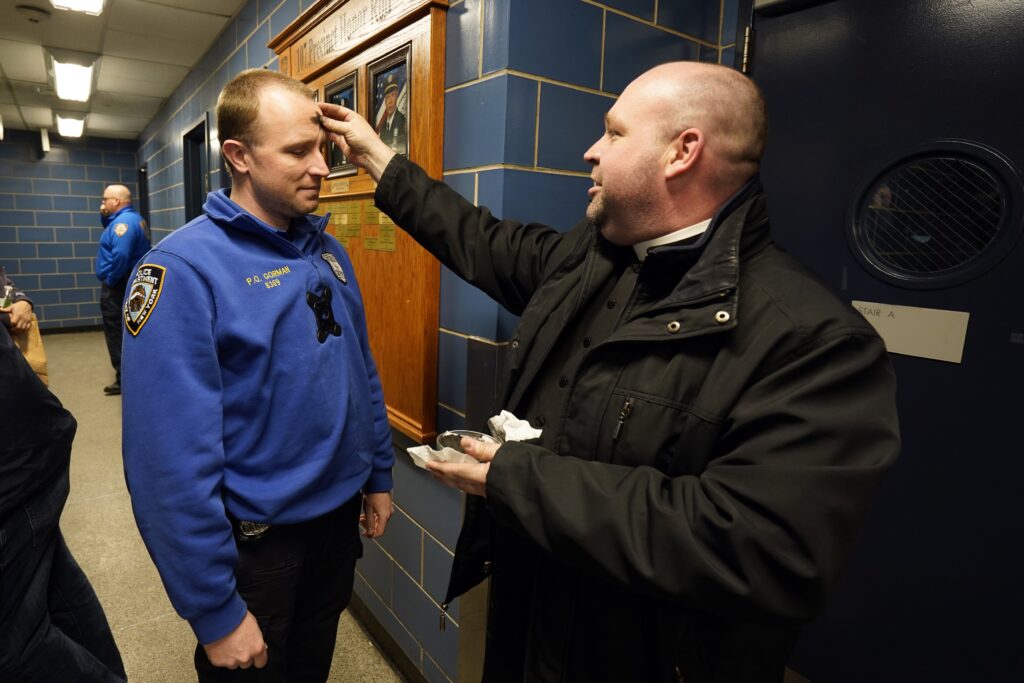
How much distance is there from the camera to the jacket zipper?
900 mm

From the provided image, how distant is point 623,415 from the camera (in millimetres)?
905

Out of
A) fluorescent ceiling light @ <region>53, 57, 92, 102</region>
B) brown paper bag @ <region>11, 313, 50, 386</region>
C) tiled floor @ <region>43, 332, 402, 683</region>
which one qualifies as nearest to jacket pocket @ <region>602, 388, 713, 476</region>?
tiled floor @ <region>43, 332, 402, 683</region>

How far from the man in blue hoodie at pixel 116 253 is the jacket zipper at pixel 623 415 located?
→ 4671mm

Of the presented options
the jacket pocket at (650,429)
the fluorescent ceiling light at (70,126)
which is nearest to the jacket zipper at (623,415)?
the jacket pocket at (650,429)

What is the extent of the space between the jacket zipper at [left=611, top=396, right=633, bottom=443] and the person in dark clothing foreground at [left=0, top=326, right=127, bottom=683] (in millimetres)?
1293

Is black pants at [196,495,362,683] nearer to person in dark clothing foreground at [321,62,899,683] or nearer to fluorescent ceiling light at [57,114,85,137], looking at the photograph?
person in dark clothing foreground at [321,62,899,683]

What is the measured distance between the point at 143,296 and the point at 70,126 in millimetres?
7603

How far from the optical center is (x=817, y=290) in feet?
2.81

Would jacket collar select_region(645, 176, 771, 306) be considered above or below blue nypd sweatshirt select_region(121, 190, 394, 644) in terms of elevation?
above

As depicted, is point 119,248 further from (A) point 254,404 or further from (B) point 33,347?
(A) point 254,404

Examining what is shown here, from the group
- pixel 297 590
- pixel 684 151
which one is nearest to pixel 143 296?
pixel 297 590

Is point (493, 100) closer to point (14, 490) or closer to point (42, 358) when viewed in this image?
point (14, 490)

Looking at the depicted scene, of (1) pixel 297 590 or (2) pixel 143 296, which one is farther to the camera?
(1) pixel 297 590

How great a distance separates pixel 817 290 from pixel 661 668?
65cm
